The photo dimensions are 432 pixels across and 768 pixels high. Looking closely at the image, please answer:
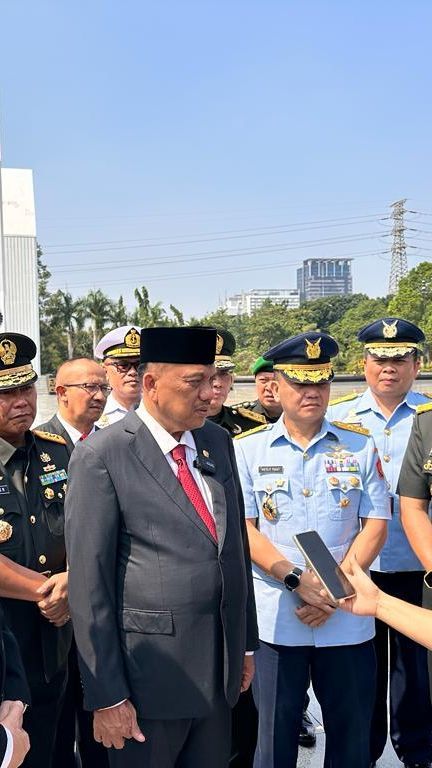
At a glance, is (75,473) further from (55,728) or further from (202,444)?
(55,728)

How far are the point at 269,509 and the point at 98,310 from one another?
43.2 meters

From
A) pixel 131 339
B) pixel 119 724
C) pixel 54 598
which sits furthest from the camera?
pixel 131 339

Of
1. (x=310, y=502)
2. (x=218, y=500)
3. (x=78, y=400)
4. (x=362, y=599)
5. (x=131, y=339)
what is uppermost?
(x=131, y=339)

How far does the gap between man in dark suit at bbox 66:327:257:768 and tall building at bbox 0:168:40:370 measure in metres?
18.1

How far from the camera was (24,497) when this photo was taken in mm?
2418

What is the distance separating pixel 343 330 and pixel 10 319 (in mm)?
42281

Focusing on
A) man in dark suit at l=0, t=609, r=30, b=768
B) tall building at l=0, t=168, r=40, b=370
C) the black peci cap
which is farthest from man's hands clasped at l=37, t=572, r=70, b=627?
tall building at l=0, t=168, r=40, b=370

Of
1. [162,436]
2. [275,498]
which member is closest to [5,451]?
[162,436]

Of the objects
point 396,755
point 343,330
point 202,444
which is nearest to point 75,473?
point 202,444

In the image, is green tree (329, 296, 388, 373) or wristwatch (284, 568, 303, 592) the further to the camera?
green tree (329, 296, 388, 373)

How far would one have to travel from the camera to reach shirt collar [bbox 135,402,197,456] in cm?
198

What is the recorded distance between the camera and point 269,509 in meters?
2.54

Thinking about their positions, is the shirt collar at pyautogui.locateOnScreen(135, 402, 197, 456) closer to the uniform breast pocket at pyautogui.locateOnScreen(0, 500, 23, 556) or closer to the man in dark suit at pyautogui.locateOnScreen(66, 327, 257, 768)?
the man in dark suit at pyautogui.locateOnScreen(66, 327, 257, 768)

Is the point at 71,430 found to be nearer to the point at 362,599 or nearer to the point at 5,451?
the point at 5,451
